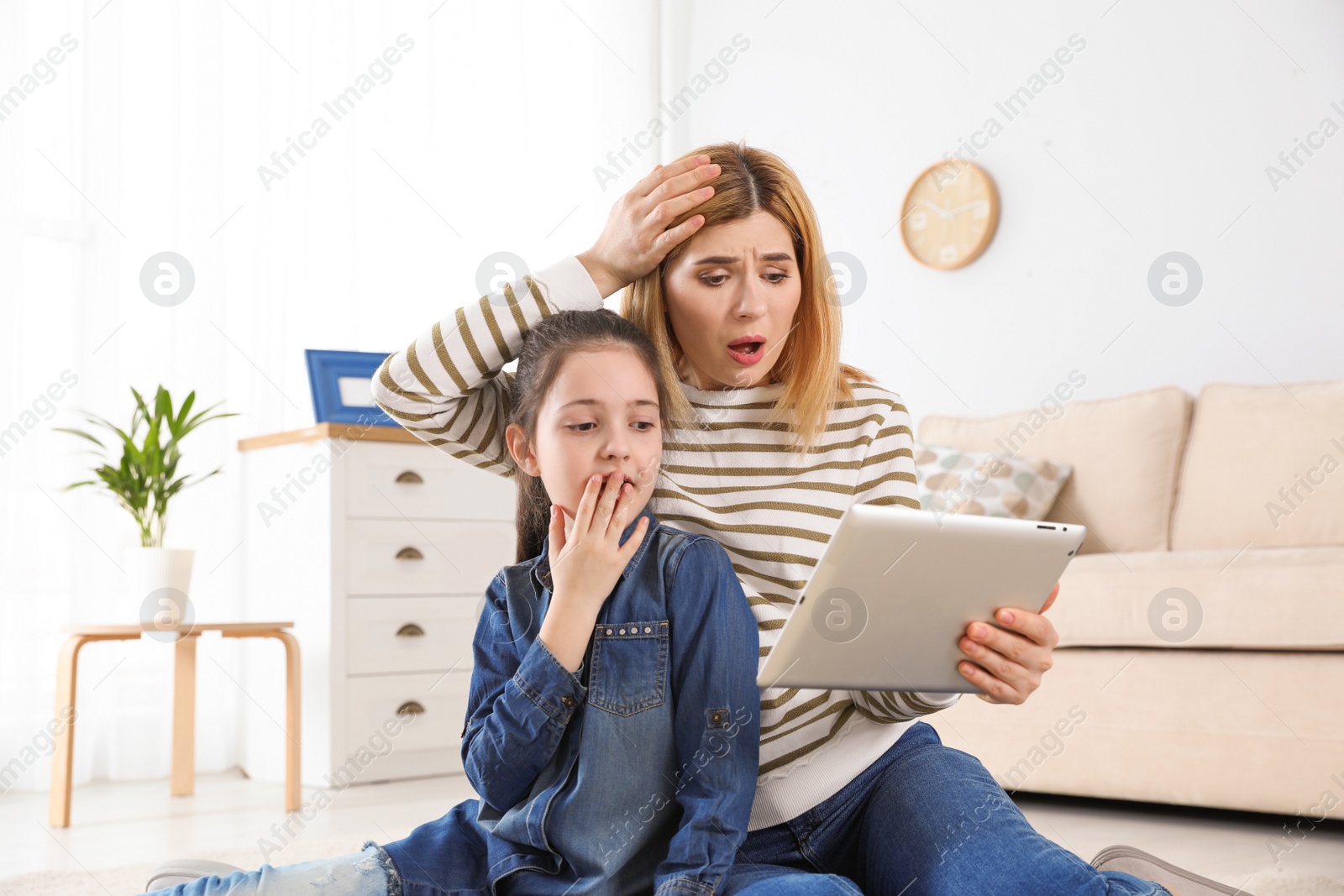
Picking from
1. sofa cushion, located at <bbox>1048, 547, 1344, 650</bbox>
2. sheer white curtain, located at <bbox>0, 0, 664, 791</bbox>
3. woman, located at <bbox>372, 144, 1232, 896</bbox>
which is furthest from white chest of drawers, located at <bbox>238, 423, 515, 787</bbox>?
woman, located at <bbox>372, 144, 1232, 896</bbox>

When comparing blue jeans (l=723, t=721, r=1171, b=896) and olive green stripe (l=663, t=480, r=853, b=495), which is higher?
olive green stripe (l=663, t=480, r=853, b=495)

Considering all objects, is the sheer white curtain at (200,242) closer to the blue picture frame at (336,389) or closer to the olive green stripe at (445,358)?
the blue picture frame at (336,389)

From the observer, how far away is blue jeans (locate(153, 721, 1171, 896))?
2.79ft

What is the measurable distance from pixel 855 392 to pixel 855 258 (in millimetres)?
2810

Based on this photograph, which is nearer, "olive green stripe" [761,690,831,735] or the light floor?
"olive green stripe" [761,690,831,735]

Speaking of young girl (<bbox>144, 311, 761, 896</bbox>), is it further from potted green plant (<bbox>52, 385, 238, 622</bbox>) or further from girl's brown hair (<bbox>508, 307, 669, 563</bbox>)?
potted green plant (<bbox>52, 385, 238, 622</bbox>)

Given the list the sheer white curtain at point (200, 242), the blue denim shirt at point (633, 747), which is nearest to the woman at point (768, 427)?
the blue denim shirt at point (633, 747)

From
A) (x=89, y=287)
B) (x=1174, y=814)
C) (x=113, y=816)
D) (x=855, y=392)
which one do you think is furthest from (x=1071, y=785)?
(x=89, y=287)

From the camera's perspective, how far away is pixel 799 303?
3.90 ft

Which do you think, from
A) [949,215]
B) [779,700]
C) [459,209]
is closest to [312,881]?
[779,700]

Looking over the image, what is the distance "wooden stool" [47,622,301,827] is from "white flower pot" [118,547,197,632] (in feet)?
0.25

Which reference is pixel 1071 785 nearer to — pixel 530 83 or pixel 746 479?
pixel 746 479

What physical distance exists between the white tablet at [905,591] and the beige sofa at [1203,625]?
138 centimetres

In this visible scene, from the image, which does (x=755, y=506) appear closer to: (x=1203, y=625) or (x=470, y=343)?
(x=470, y=343)
